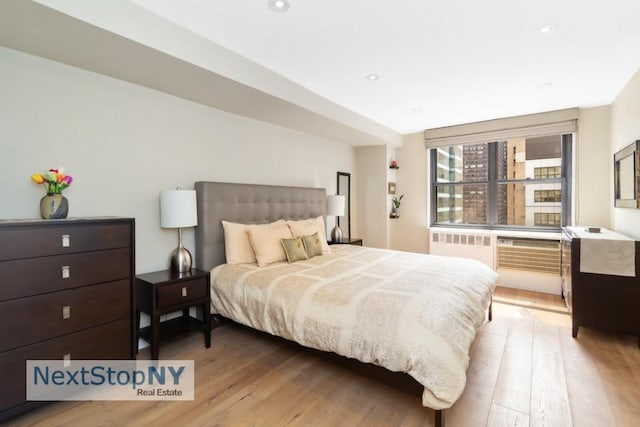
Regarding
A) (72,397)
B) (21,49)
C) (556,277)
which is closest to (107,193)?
(21,49)

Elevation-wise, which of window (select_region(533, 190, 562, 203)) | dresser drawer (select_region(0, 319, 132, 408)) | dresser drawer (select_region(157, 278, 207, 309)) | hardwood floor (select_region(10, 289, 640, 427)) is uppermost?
window (select_region(533, 190, 562, 203))

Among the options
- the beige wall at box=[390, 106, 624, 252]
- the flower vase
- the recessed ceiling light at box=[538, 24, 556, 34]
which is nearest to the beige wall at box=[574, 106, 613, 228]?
the beige wall at box=[390, 106, 624, 252]

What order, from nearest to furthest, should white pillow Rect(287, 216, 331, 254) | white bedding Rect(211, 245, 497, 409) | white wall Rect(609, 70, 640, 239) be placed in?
1. white bedding Rect(211, 245, 497, 409)
2. white wall Rect(609, 70, 640, 239)
3. white pillow Rect(287, 216, 331, 254)

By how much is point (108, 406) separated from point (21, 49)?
2414 millimetres

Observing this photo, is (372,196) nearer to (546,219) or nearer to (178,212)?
(546,219)

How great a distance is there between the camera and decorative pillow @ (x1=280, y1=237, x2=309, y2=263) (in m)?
3.12

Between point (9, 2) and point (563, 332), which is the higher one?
point (9, 2)

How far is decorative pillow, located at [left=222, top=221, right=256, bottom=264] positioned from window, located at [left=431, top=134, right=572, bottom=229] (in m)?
3.52

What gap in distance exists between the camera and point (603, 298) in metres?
2.70

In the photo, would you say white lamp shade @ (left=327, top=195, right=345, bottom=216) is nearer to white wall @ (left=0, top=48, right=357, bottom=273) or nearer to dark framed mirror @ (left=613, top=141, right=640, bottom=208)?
white wall @ (left=0, top=48, right=357, bottom=273)

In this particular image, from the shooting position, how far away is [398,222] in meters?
5.49

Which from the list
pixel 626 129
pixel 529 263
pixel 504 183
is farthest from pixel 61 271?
pixel 504 183

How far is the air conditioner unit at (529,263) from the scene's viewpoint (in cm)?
413

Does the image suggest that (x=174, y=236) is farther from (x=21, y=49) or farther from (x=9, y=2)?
(x=9, y=2)
